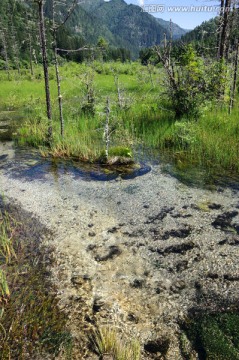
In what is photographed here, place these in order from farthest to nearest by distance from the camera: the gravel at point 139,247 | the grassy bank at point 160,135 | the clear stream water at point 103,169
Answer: the grassy bank at point 160,135, the clear stream water at point 103,169, the gravel at point 139,247

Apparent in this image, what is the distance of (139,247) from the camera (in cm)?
575

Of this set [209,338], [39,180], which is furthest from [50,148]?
[209,338]

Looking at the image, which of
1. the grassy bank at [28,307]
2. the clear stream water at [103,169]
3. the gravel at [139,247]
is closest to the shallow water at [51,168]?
the clear stream water at [103,169]

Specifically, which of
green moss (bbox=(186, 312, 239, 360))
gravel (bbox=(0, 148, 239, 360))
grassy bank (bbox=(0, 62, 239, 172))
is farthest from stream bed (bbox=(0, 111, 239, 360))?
grassy bank (bbox=(0, 62, 239, 172))

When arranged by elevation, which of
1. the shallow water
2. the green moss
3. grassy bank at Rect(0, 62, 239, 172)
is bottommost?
the green moss

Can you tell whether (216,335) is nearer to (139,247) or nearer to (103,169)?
(139,247)

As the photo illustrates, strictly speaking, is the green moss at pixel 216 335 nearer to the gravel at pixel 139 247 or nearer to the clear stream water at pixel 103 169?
the gravel at pixel 139 247

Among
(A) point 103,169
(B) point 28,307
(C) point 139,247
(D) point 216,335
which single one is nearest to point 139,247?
(C) point 139,247

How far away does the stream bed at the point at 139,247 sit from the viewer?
13.7ft

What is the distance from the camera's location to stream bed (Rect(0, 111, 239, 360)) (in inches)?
165

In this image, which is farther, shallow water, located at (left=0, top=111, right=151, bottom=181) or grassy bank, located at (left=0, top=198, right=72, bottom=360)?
shallow water, located at (left=0, top=111, right=151, bottom=181)

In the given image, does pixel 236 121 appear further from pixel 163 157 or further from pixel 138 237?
pixel 138 237

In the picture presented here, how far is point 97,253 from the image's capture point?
220 inches

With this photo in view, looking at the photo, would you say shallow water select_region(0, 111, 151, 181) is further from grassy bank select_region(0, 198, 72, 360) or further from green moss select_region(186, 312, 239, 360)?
green moss select_region(186, 312, 239, 360)
